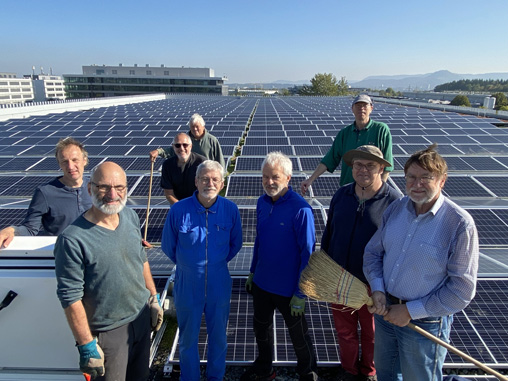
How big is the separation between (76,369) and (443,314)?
303 centimetres

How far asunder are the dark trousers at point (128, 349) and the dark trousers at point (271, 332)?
103 cm

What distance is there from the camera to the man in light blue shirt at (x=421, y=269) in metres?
2.11

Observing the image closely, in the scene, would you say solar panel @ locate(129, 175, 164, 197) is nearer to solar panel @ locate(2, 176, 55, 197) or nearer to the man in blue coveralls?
solar panel @ locate(2, 176, 55, 197)

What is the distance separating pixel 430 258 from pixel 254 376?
2.04 meters

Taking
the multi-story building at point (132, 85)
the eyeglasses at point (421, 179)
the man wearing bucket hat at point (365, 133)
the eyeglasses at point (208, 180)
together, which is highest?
the multi-story building at point (132, 85)

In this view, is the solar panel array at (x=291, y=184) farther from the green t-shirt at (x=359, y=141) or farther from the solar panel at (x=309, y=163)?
the green t-shirt at (x=359, y=141)

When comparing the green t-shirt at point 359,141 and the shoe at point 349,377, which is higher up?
the green t-shirt at point 359,141

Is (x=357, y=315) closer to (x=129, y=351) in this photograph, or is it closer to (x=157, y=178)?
(x=129, y=351)

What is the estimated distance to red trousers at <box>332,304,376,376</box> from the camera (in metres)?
3.02

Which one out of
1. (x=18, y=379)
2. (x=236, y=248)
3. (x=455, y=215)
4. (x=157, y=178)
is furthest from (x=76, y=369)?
(x=157, y=178)

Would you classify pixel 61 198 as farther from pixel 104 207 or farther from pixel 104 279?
pixel 104 279

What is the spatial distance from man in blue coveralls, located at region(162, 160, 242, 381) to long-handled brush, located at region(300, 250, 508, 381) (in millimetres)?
783

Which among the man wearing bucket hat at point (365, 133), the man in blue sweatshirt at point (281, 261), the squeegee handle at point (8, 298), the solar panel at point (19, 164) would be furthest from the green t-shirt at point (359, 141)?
the solar panel at point (19, 164)

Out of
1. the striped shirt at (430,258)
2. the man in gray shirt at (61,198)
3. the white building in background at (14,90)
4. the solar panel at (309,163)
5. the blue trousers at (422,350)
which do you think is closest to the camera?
the striped shirt at (430,258)
